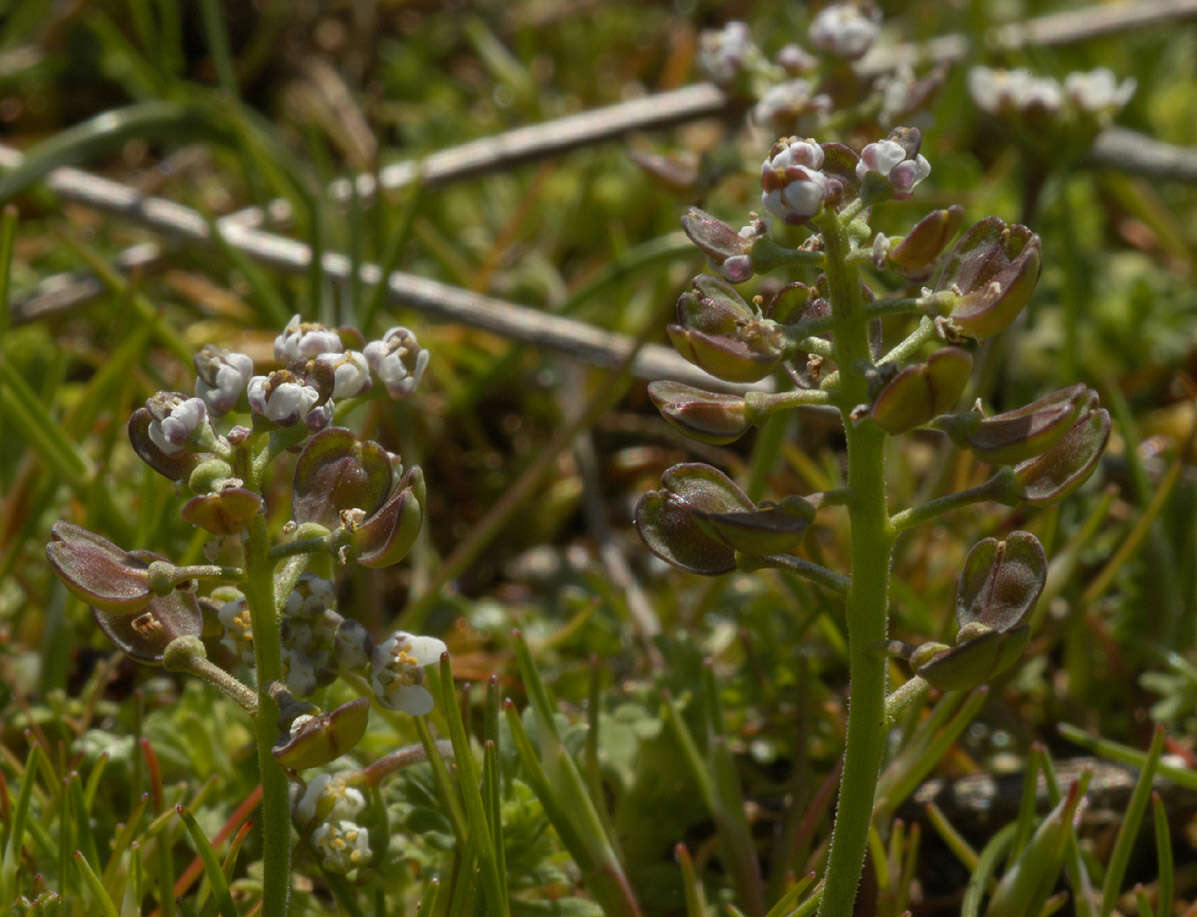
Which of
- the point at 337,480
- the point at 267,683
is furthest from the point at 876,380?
the point at 267,683

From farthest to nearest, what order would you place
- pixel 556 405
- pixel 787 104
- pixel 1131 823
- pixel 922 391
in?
pixel 556 405 < pixel 787 104 < pixel 1131 823 < pixel 922 391

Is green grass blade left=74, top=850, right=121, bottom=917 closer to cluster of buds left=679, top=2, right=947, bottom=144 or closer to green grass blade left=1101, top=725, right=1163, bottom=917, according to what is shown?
green grass blade left=1101, top=725, right=1163, bottom=917

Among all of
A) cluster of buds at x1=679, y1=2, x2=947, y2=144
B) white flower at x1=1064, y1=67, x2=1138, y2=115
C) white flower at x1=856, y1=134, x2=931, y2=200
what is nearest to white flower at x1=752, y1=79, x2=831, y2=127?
cluster of buds at x1=679, y1=2, x2=947, y2=144

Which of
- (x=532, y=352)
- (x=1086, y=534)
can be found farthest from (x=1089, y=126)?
(x=532, y=352)

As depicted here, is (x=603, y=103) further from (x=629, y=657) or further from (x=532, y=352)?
(x=629, y=657)

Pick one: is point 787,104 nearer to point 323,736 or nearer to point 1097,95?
point 1097,95

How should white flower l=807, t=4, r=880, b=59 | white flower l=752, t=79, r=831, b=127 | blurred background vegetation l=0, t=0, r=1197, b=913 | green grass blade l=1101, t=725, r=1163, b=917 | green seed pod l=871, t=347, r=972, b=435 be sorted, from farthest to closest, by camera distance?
1. white flower l=807, t=4, r=880, b=59
2. white flower l=752, t=79, r=831, b=127
3. blurred background vegetation l=0, t=0, r=1197, b=913
4. green grass blade l=1101, t=725, r=1163, b=917
5. green seed pod l=871, t=347, r=972, b=435
